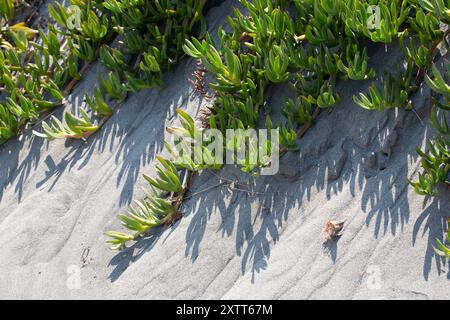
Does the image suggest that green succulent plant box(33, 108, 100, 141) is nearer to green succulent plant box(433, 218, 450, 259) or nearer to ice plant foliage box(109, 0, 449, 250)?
ice plant foliage box(109, 0, 449, 250)

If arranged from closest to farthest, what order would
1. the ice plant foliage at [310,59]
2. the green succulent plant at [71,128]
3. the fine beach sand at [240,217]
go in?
the fine beach sand at [240,217], the ice plant foliage at [310,59], the green succulent plant at [71,128]

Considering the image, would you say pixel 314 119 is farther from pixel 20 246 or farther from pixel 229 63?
pixel 20 246

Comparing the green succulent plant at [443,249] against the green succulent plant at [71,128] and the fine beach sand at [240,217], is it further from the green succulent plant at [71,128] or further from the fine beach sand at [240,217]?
the green succulent plant at [71,128]

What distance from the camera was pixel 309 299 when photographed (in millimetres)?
3277

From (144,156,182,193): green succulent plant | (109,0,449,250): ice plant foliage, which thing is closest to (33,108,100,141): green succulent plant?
(109,0,449,250): ice plant foliage

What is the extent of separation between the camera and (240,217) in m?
3.79

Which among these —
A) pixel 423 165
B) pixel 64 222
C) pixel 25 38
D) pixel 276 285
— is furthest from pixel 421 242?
pixel 25 38

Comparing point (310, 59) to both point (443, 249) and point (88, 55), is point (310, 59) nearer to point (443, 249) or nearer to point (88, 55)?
point (443, 249)

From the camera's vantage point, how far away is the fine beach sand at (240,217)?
131 inches

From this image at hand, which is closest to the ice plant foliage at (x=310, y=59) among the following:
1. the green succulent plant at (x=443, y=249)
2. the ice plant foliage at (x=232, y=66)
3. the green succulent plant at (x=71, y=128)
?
the ice plant foliage at (x=232, y=66)

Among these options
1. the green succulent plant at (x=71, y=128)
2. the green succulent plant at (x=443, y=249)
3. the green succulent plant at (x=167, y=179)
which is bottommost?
the green succulent plant at (x=443, y=249)

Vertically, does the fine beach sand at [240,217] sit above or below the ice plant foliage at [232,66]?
below

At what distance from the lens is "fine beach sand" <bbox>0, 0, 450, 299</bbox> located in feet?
10.9

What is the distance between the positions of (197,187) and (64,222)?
0.79m
